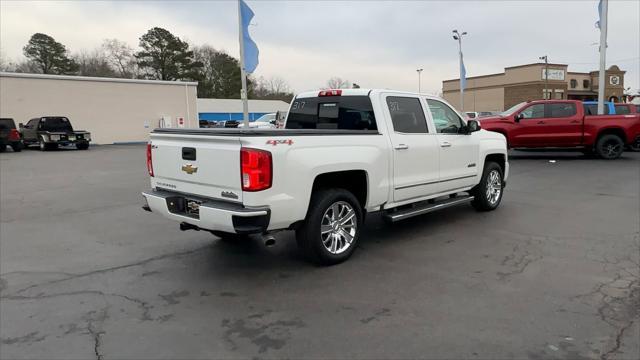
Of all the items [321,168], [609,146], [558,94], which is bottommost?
[609,146]

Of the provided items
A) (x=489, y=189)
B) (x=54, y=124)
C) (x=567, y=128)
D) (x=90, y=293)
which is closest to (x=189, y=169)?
(x=90, y=293)

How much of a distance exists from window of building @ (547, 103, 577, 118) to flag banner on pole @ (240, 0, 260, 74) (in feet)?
34.3

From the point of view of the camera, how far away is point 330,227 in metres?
5.13

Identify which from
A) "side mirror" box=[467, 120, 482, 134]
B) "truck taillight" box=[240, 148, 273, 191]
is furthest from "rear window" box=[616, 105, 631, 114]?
"truck taillight" box=[240, 148, 273, 191]

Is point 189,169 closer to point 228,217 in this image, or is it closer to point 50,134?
point 228,217

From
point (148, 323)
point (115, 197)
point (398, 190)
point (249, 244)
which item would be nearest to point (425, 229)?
point (398, 190)

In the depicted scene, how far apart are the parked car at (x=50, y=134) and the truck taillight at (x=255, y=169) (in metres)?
25.2

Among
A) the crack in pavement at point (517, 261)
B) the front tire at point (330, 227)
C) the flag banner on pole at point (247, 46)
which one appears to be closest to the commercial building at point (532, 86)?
the flag banner on pole at point (247, 46)

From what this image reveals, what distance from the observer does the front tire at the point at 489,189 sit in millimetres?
7660

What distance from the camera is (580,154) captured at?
18219 millimetres

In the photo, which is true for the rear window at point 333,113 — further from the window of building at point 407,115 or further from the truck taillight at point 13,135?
the truck taillight at point 13,135

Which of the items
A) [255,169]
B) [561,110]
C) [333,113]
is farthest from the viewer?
[561,110]

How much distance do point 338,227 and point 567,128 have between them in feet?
43.9

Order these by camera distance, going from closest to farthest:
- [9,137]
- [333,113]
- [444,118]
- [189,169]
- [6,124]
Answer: [189,169] < [333,113] < [444,118] < [9,137] < [6,124]
